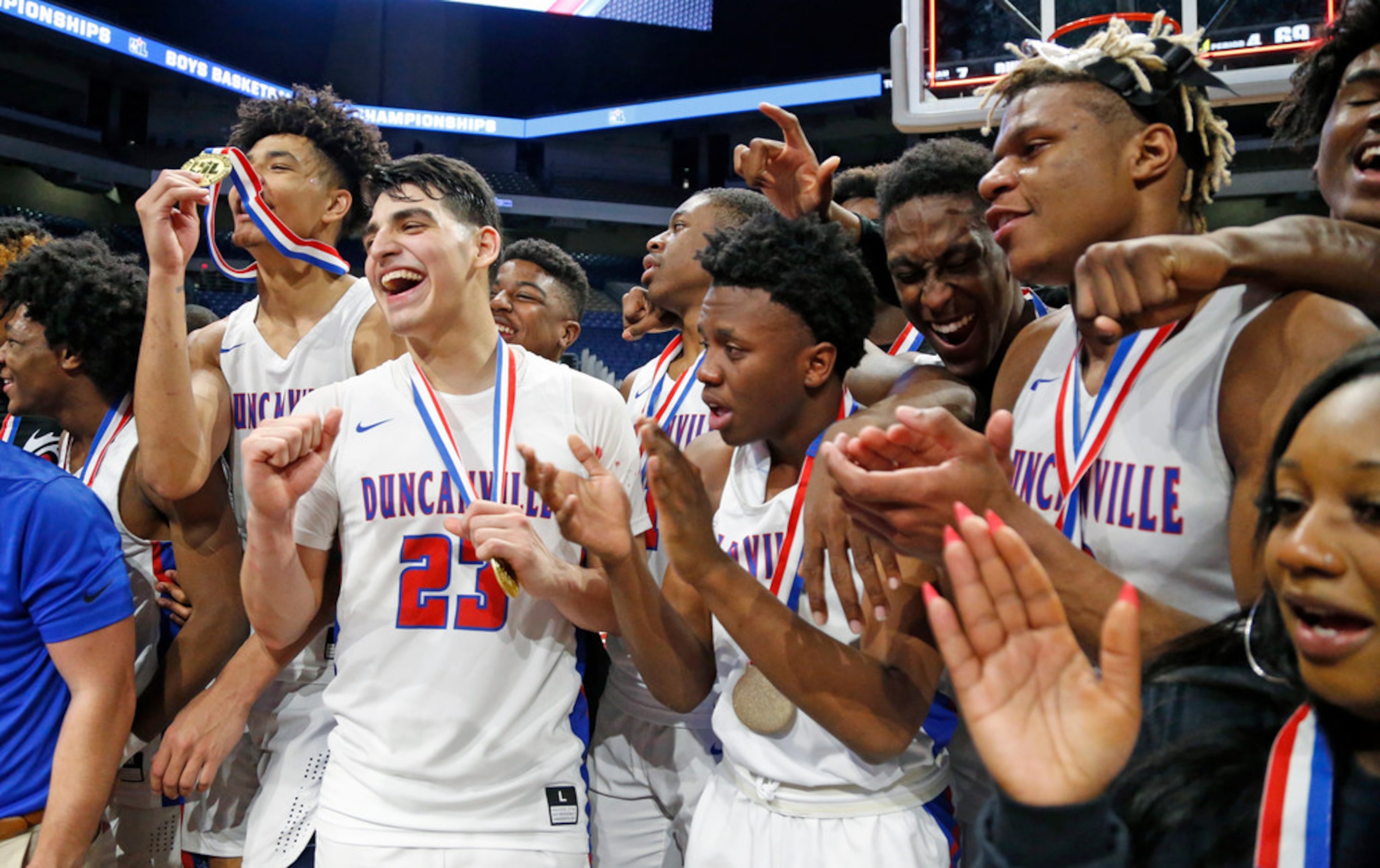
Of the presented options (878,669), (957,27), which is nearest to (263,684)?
(878,669)

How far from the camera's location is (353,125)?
3459 mm

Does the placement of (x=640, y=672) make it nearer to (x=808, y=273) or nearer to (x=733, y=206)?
(x=808, y=273)

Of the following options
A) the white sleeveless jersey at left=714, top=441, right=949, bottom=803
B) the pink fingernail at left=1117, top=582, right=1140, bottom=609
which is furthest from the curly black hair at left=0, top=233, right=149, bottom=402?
the pink fingernail at left=1117, top=582, right=1140, bottom=609

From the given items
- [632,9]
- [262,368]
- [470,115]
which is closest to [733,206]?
[262,368]

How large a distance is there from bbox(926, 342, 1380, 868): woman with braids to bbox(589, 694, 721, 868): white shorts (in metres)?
1.71

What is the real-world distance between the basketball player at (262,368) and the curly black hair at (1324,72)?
2.55 meters

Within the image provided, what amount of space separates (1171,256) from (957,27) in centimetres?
362

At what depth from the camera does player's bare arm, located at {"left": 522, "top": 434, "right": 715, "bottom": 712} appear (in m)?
2.09

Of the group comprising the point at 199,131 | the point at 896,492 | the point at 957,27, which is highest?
the point at 199,131

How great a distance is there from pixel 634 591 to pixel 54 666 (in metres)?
1.44

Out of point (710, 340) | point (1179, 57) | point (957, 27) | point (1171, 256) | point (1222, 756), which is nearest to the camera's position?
point (1222, 756)

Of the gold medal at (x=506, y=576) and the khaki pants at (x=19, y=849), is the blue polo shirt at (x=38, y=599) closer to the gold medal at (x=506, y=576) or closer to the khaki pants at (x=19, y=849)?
the khaki pants at (x=19, y=849)

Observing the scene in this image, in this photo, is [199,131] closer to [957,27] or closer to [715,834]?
[957,27]

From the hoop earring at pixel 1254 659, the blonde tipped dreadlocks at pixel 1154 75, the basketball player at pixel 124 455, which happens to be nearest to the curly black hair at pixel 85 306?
the basketball player at pixel 124 455
